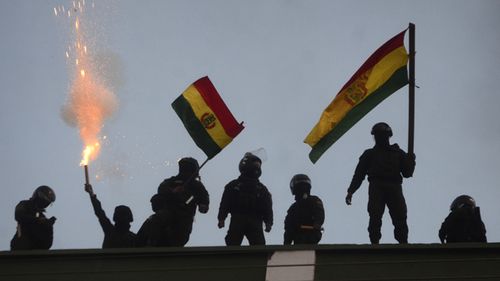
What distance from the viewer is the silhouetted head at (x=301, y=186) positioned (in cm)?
1110

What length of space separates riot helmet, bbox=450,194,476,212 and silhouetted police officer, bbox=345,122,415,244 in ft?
2.59

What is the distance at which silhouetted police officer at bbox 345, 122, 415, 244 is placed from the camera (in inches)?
406

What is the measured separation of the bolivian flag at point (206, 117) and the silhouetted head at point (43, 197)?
2.18 metres

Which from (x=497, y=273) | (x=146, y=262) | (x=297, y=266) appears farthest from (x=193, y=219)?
(x=497, y=273)

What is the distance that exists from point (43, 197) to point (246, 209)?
2.77m

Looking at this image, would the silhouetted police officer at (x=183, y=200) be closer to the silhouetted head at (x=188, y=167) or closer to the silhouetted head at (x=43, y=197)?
the silhouetted head at (x=188, y=167)

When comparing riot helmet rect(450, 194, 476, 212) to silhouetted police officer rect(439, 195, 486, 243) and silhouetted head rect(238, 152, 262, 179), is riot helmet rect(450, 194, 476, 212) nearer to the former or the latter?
silhouetted police officer rect(439, 195, 486, 243)

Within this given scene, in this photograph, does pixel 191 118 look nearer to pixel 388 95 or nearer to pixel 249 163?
pixel 249 163

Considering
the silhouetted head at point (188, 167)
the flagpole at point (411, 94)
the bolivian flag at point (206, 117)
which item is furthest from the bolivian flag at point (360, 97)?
the silhouetted head at point (188, 167)

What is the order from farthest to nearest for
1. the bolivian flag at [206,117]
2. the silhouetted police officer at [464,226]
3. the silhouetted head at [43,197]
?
the bolivian flag at [206,117] → the silhouetted head at [43,197] → the silhouetted police officer at [464,226]

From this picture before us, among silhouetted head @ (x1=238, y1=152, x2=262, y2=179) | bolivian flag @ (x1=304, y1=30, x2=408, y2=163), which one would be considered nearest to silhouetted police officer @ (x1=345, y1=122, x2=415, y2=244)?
bolivian flag @ (x1=304, y1=30, x2=408, y2=163)

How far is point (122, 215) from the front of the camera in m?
10.9

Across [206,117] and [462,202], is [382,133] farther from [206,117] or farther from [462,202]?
[206,117]

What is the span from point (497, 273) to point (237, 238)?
360 cm
